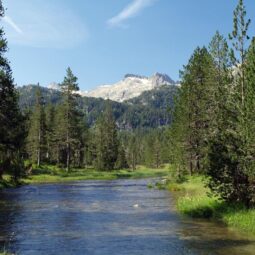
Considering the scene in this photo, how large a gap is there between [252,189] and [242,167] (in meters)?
1.60

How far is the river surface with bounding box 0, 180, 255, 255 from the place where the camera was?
22.0 metres

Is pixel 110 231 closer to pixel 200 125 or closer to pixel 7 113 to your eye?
pixel 7 113

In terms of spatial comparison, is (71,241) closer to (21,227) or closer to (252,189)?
(21,227)

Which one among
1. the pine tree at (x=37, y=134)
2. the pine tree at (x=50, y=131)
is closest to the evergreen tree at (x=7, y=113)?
the pine tree at (x=37, y=134)

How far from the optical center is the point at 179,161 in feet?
200

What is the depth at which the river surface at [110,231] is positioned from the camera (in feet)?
72.2

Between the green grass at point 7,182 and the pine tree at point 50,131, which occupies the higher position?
the pine tree at point 50,131

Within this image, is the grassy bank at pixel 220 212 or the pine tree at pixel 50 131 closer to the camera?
the grassy bank at pixel 220 212

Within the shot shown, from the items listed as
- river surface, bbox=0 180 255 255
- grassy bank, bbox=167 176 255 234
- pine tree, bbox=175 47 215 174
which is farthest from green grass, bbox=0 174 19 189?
grassy bank, bbox=167 176 255 234

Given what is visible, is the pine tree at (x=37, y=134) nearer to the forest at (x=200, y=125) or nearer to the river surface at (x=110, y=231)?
the forest at (x=200, y=125)

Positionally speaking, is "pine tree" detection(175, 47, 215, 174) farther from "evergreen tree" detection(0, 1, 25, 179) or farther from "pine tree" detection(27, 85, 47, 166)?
"pine tree" detection(27, 85, 47, 166)

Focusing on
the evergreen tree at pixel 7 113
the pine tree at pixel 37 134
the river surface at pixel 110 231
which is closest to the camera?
the river surface at pixel 110 231

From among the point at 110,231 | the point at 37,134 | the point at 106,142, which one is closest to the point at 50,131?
the point at 37,134

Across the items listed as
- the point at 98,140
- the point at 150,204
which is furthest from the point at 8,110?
the point at 98,140
